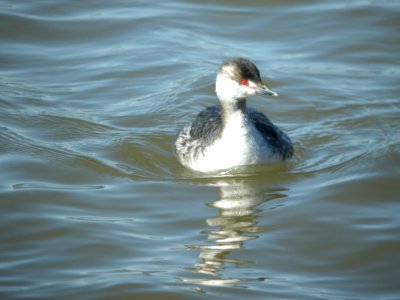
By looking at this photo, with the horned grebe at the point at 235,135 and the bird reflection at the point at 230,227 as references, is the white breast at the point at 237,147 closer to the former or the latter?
the horned grebe at the point at 235,135

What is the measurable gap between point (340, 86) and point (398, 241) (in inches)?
218

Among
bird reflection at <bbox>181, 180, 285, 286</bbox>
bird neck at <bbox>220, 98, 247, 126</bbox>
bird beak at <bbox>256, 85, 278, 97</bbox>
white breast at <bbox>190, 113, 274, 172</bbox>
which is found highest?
bird beak at <bbox>256, 85, 278, 97</bbox>

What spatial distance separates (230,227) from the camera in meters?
10.4

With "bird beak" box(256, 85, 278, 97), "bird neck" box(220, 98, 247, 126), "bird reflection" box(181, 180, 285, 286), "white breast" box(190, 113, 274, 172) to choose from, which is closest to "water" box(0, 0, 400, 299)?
"bird reflection" box(181, 180, 285, 286)

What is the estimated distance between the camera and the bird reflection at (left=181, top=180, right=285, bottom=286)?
9266 mm

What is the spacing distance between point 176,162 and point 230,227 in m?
2.46

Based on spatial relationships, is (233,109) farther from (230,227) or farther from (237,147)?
(230,227)

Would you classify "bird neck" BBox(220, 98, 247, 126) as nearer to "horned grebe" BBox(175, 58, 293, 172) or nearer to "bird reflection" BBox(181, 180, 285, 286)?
"horned grebe" BBox(175, 58, 293, 172)

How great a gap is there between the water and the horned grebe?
21cm

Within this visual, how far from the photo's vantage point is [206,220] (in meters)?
10.6

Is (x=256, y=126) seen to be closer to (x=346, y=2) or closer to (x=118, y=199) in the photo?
(x=118, y=199)

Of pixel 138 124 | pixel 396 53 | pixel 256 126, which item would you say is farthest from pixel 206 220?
pixel 396 53

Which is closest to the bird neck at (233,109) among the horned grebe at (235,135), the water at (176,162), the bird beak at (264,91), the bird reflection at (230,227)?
the horned grebe at (235,135)

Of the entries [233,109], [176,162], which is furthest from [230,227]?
[176,162]
